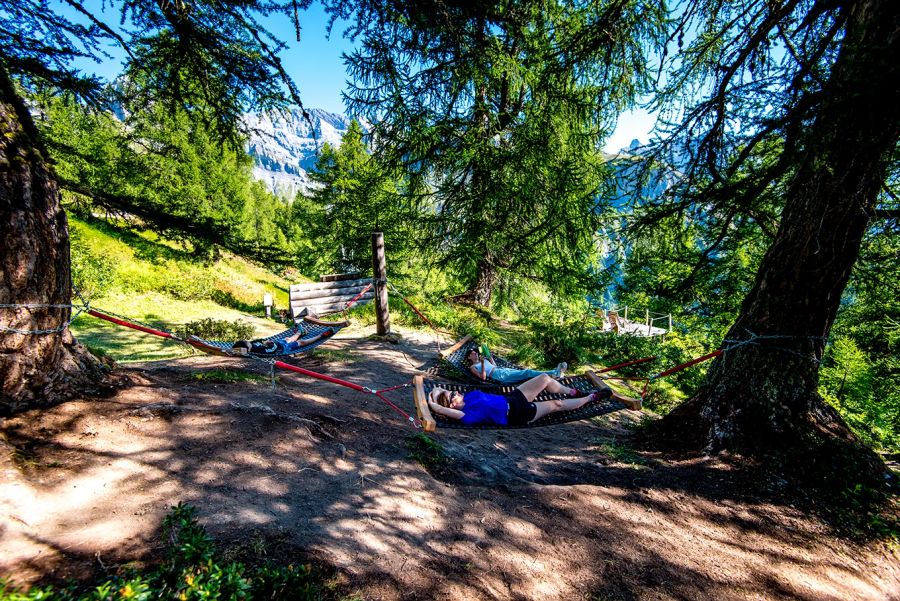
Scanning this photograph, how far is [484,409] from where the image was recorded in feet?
15.5

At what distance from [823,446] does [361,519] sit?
15.4ft

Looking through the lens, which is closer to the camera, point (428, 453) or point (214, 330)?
point (428, 453)

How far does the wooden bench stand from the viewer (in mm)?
10680

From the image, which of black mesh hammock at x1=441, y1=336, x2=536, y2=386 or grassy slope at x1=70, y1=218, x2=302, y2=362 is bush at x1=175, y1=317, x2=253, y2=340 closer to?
grassy slope at x1=70, y1=218, x2=302, y2=362

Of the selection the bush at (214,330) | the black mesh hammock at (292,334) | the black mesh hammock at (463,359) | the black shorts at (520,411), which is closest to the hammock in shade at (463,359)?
the black mesh hammock at (463,359)

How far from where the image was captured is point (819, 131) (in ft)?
7.30

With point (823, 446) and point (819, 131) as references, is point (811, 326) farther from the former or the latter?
point (819, 131)

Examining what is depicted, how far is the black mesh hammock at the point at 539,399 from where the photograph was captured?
4.21 m

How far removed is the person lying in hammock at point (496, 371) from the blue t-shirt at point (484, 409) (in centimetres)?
90

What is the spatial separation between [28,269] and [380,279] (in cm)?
602

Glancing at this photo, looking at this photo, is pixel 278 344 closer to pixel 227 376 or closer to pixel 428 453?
pixel 227 376

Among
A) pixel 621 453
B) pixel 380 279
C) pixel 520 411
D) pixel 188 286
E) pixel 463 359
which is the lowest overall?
pixel 621 453

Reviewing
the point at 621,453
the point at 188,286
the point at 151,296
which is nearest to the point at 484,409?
the point at 621,453

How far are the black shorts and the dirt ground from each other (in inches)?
20.4
